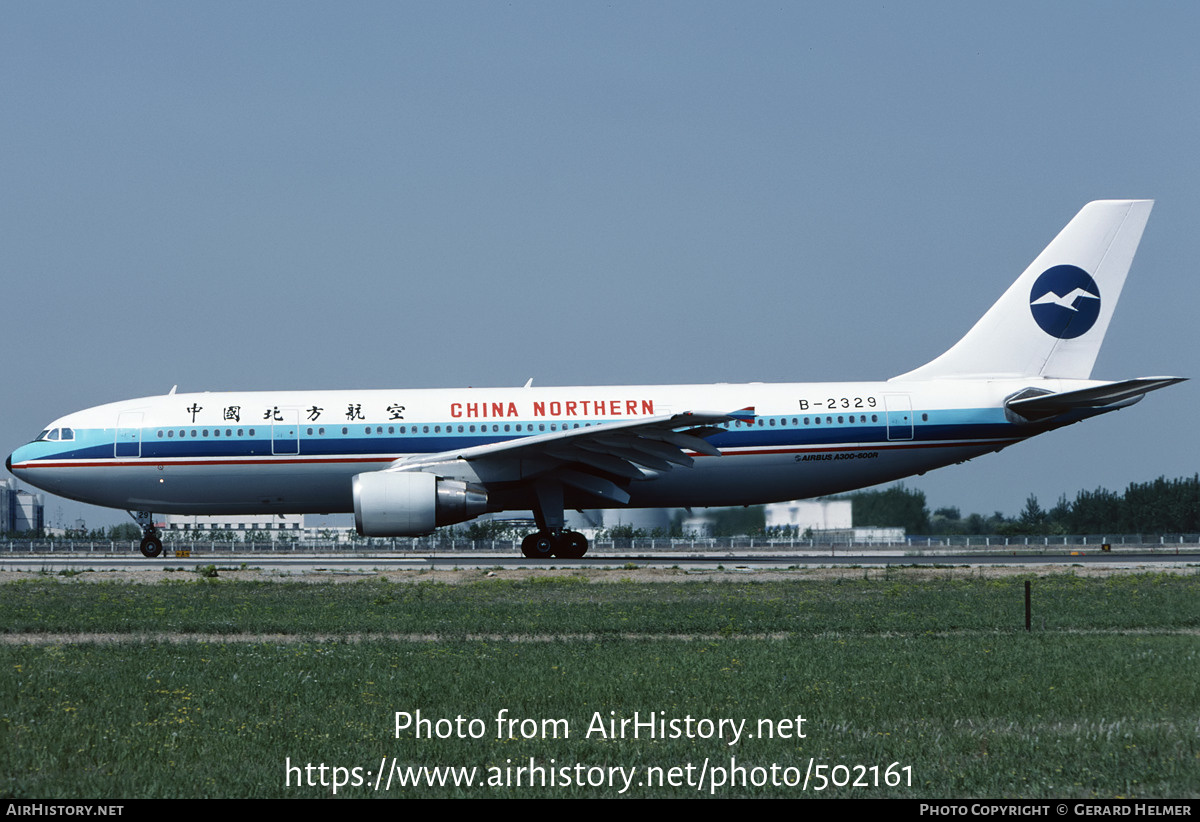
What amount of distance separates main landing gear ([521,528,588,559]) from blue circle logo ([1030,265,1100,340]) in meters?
12.6

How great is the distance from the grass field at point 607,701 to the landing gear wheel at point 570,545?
40.1 feet

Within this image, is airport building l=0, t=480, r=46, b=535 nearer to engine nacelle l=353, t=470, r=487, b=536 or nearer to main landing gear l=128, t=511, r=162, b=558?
main landing gear l=128, t=511, r=162, b=558

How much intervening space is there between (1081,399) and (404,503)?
15.3 meters

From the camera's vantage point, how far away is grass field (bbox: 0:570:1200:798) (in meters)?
7.11

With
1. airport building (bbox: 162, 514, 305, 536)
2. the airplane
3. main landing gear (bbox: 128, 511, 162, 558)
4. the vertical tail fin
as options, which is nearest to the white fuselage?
the airplane

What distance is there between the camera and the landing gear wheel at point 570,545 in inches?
1148

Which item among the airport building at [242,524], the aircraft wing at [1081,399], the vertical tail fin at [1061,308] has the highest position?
the vertical tail fin at [1061,308]

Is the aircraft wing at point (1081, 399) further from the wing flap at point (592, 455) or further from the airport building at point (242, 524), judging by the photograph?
the airport building at point (242, 524)

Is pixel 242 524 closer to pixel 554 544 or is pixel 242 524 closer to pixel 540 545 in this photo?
pixel 540 545

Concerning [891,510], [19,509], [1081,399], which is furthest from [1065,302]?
[19,509]

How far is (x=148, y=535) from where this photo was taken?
103 feet

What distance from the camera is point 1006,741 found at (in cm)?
786

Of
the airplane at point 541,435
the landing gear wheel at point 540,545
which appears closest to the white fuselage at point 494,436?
the airplane at point 541,435
